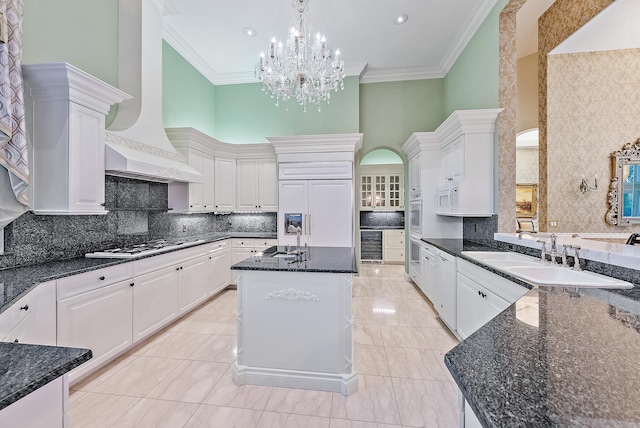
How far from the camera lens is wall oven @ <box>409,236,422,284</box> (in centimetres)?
457

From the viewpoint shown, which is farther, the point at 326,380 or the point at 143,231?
the point at 143,231

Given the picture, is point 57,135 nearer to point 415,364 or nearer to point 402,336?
point 415,364

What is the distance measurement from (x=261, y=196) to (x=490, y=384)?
475cm

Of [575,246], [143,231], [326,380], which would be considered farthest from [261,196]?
[575,246]

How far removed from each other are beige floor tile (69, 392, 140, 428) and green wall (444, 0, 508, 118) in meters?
4.65

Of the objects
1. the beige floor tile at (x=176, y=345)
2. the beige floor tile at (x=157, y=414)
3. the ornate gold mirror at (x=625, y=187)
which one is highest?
the ornate gold mirror at (x=625, y=187)

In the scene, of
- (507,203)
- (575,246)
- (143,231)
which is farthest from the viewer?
(143,231)

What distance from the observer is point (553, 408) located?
58cm

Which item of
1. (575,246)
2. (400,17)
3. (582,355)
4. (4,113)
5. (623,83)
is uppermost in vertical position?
(400,17)

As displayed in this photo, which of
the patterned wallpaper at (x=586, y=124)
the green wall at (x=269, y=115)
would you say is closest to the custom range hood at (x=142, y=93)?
the green wall at (x=269, y=115)

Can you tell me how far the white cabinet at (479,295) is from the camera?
6.52 ft

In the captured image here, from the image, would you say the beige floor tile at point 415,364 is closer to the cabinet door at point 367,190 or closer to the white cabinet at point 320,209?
the white cabinet at point 320,209

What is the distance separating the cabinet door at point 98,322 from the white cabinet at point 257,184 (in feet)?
8.79

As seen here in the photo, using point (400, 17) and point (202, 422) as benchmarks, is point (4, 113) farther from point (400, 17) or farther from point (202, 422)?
point (400, 17)
